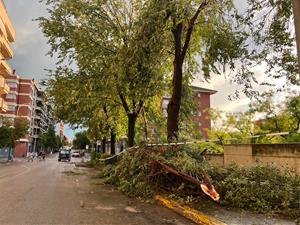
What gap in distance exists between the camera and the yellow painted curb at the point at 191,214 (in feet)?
20.6

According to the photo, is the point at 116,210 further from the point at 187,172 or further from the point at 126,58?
the point at 126,58

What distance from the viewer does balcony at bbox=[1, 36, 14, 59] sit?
40.8 metres

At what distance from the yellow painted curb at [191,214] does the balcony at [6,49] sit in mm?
39253

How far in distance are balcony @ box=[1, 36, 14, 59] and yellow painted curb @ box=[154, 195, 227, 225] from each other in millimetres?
39253

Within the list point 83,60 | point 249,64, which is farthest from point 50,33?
point 249,64

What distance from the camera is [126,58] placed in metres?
13.1

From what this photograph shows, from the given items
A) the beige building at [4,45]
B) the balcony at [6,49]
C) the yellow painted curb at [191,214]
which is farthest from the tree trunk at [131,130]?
the balcony at [6,49]

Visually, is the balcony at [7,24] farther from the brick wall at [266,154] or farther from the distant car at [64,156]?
the brick wall at [266,154]

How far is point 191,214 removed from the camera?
6984 millimetres

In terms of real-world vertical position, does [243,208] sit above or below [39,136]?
below

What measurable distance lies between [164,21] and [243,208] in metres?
7.75

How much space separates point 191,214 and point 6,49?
143 feet

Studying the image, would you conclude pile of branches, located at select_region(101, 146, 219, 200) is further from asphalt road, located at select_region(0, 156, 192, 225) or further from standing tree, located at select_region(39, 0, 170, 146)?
standing tree, located at select_region(39, 0, 170, 146)

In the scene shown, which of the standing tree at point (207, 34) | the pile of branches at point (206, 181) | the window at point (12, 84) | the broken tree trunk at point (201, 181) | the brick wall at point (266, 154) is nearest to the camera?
the pile of branches at point (206, 181)
